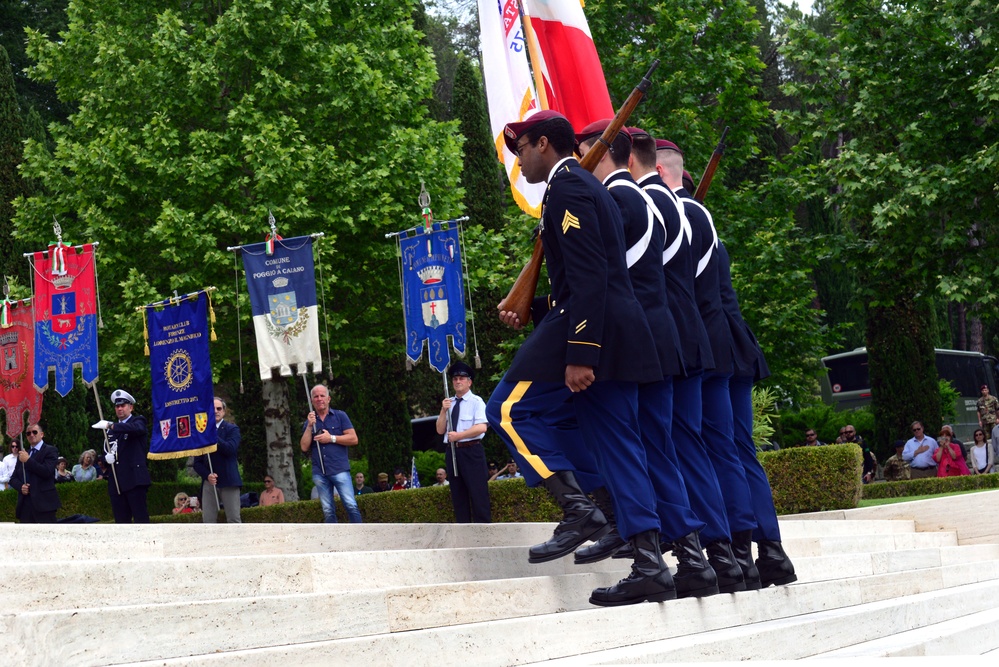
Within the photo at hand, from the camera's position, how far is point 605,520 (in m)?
6.00

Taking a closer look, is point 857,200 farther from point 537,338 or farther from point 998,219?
point 537,338

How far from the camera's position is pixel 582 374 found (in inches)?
228

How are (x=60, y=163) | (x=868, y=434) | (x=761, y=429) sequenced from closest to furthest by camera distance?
(x=761, y=429) → (x=60, y=163) → (x=868, y=434)

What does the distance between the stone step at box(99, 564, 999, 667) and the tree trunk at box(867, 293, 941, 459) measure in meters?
22.5

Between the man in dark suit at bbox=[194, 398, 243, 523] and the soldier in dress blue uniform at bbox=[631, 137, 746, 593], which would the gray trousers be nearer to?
the man in dark suit at bbox=[194, 398, 243, 523]

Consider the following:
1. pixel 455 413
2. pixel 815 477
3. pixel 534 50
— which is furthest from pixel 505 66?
pixel 815 477

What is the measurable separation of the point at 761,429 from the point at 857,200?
6738mm

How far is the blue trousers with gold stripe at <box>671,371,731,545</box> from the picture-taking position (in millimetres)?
6359

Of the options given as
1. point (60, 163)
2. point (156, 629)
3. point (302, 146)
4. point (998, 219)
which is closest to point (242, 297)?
point (302, 146)

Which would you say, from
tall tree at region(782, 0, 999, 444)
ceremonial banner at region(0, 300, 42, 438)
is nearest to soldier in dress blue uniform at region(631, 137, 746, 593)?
tall tree at region(782, 0, 999, 444)

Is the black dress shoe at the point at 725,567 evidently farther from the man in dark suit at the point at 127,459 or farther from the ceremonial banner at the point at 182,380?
the ceremonial banner at the point at 182,380

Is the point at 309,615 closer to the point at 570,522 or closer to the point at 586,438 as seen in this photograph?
the point at 570,522

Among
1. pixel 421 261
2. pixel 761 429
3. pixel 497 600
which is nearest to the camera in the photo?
pixel 497 600

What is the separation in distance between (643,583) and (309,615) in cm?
162
